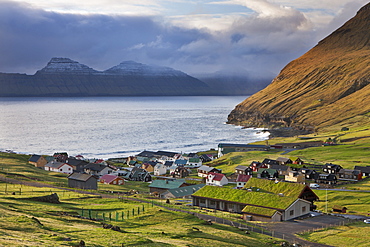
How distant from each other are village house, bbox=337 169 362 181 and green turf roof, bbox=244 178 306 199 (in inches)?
1288

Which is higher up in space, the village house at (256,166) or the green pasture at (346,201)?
the village house at (256,166)

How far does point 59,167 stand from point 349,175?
71966mm

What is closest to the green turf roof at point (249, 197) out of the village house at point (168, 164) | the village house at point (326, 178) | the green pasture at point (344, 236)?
the green pasture at point (344, 236)

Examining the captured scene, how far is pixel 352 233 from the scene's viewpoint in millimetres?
50156

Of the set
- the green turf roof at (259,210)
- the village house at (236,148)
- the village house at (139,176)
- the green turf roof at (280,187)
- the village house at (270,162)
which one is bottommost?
the village house at (139,176)

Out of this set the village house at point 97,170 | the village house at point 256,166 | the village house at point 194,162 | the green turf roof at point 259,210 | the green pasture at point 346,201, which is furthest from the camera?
the village house at point 194,162

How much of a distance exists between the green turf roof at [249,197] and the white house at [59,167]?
54651 mm

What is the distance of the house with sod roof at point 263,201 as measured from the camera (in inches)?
2343

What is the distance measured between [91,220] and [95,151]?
432 feet

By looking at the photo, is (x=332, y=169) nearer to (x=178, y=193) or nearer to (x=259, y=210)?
(x=178, y=193)

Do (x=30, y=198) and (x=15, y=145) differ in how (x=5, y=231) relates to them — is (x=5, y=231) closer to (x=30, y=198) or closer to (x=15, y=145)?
(x=30, y=198)

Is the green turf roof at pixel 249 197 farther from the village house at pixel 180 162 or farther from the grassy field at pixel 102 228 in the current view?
the village house at pixel 180 162

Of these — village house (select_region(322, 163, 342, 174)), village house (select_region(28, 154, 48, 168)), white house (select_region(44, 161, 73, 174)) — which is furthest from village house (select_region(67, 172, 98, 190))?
village house (select_region(322, 163, 342, 174))

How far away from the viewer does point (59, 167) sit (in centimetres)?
11319
